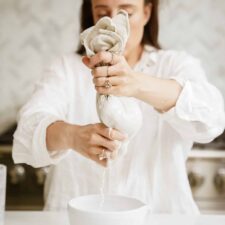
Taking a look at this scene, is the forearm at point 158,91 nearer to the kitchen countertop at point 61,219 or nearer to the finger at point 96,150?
the finger at point 96,150

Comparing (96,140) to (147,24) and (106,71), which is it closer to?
(106,71)

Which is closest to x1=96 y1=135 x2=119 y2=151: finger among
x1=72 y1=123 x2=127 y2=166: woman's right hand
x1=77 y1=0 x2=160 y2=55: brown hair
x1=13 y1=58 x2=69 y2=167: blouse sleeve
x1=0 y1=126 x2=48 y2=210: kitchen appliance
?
x1=72 y1=123 x2=127 y2=166: woman's right hand

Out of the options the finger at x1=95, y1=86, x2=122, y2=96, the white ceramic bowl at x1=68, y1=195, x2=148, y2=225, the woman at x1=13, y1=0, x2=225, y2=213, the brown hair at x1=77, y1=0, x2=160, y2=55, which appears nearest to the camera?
the white ceramic bowl at x1=68, y1=195, x2=148, y2=225

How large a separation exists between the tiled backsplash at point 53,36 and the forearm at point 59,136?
4.49ft

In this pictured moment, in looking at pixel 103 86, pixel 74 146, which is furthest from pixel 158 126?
pixel 103 86

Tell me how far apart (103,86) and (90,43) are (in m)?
0.09

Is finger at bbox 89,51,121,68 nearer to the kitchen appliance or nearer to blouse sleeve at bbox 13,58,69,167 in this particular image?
blouse sleeve at bbox 13,58,69,167

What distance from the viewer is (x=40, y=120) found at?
119cm

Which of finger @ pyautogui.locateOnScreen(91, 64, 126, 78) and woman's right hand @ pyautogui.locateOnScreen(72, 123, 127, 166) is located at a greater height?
finger @ pyautogui.locateOnScreen(91, 64, 126, 78)

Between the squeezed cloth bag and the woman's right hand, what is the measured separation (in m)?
0.02

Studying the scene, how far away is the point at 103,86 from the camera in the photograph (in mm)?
927

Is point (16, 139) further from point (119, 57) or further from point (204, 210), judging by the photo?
point (204, 210)

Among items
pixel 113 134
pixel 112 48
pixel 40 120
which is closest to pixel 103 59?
pixel 112 48

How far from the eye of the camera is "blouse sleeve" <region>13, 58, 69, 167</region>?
118cm
